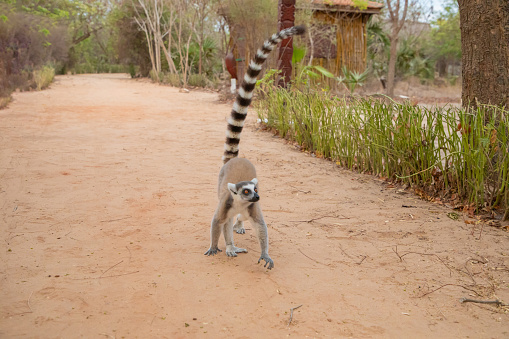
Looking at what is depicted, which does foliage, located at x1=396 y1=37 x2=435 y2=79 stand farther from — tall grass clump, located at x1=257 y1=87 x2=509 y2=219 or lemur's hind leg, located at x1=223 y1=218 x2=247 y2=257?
lemur's hind leg, located at x1=223 y1=218 x2=247 y2=257

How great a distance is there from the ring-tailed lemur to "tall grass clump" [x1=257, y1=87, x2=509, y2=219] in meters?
2.02

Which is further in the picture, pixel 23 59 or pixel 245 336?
pixel 23 59

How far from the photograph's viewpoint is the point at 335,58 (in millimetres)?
19812

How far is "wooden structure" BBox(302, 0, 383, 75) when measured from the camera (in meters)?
19.0

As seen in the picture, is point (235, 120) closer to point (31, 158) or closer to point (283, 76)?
point (31, 158)

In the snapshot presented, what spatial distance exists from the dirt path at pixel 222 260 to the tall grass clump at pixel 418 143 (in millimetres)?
336

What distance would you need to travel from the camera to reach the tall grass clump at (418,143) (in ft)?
15.0

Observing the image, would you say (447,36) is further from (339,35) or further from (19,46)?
(19,46)

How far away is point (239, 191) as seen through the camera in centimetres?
342

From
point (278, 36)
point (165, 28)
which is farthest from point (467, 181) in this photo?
point (165, 28)

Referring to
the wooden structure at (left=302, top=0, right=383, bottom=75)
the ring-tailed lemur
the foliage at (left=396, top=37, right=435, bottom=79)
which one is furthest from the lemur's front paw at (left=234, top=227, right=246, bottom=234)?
the foliage at (left=396, top=37, right=435, bottom=79)

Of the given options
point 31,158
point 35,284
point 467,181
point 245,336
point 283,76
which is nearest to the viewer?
point 245,336

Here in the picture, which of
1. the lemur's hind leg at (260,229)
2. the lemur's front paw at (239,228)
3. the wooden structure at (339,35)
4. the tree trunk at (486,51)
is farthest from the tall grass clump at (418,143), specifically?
the wooden structure at (339,35)

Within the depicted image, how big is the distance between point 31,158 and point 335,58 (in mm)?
15115
